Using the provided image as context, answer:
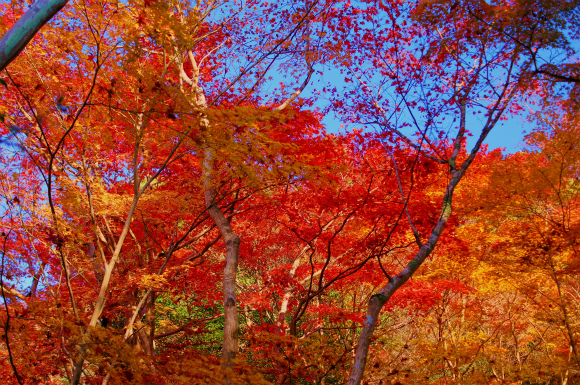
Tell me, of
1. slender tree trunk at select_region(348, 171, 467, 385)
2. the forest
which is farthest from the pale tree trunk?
slender tree trunk at select_region(348, 171, 467, 385)

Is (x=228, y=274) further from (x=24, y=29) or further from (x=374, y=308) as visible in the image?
(x=24, y=29)

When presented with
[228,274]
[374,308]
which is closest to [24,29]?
[228,274]

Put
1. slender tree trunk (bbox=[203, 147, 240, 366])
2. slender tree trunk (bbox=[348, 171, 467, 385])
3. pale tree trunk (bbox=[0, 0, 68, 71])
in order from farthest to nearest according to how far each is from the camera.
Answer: slender tree trunk (bbox=[203, 147, 240, 366])
slender tree trunk (bbox=[348, 171, 467, 385])
pale tree trunk (bbox=[0, 0, 68, 71])

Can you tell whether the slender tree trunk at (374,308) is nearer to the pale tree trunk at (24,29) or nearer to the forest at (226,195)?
the forest at (226,195)

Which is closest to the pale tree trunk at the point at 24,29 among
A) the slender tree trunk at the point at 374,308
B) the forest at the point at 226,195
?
the forest at the point at 226,195

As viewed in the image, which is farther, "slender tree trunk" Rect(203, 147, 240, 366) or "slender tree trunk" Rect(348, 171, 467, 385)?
"slender tree trunk" Rect(203, 147, 240, 366)

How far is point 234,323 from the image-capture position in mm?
4676

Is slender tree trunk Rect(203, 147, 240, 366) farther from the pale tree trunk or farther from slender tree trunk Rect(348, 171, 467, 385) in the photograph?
the pale tree trunk

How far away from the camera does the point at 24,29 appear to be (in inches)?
107

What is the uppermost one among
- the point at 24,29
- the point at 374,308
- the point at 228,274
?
the point at 24,29

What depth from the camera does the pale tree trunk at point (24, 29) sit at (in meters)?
2.66

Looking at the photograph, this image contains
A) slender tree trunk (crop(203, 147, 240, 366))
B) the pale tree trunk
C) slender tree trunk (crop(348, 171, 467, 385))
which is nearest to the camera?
the pale tree trunk

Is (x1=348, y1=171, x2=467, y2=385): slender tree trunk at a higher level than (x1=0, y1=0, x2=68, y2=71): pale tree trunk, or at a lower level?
lower

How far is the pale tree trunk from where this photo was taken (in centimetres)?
266
